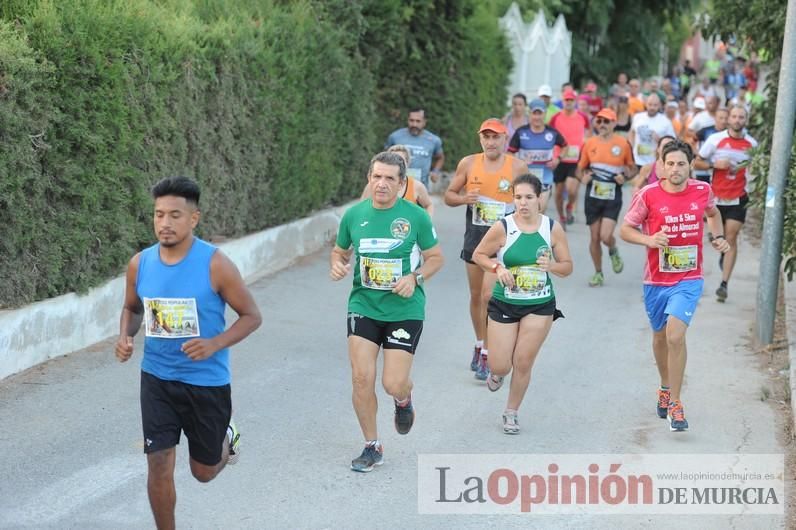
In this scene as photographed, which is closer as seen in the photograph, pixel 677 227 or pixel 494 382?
pixel 677 227

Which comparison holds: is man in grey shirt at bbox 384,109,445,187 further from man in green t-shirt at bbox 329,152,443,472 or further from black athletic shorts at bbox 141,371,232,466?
black athletic shorts at bbox 141,371,232,466

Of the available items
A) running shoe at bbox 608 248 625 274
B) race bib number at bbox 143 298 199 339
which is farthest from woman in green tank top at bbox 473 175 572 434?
running shoe at bbox 608 248 625 274

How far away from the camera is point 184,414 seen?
5836 millimetres

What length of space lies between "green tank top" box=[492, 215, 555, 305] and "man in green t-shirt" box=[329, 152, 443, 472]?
93cm

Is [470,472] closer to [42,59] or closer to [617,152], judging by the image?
[42,59]

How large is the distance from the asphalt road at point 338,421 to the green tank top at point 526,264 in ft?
3.06

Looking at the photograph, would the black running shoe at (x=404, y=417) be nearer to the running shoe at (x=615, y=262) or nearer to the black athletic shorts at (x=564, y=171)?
the running shoe at (x=615, y=262)

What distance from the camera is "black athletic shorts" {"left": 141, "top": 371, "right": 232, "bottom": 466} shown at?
5762 millimetres

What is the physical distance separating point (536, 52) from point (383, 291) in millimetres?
23007

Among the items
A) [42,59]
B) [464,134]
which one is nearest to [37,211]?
[42,59]

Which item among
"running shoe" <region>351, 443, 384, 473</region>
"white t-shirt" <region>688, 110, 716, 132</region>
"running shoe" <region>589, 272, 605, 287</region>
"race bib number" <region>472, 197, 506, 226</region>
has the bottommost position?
"running shoe" <region>351, 443, 384, 473</region>

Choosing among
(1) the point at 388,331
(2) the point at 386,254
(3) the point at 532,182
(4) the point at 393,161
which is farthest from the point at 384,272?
(3) the point at 532,182

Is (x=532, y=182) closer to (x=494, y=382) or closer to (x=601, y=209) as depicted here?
(x=494, y=382)

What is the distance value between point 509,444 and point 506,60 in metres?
18.1
